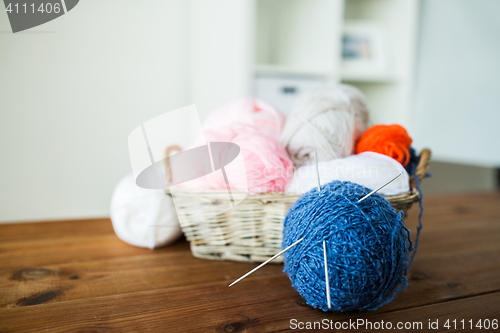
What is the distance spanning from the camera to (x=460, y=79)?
1.45 meters

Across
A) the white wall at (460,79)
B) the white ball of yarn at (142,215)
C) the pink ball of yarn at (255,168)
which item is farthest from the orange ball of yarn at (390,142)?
the white wall at (460,79)

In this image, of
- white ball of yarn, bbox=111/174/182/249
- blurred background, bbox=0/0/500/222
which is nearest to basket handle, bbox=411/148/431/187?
white ball of yarn, bbox=111/174/182/249

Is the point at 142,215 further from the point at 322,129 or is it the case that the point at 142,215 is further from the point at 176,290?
the point at 322,129

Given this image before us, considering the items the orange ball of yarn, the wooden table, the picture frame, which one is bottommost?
the wooden table

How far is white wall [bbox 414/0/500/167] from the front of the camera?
1.42 m

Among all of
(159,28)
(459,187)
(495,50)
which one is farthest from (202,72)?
(459,187)

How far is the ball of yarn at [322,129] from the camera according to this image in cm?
57

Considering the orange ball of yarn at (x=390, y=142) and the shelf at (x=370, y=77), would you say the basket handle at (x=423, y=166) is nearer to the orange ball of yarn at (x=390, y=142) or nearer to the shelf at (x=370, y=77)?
the orange ball of yarn at (x=390, y=142)

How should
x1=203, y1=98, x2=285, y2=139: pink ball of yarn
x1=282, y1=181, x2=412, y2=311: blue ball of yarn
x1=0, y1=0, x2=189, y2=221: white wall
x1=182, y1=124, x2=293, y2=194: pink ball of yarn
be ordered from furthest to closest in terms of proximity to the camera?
x1=0, y1=0, x2=189, y2=221: white wall → x1=203, y1=98, x2=285, y2=139: pink ball of yarn → x1=182, y1=124, x2=293, y2=194: pink ball of yarn → x1=282, y1=181, x2=412, y2=311: blue ball of yarn

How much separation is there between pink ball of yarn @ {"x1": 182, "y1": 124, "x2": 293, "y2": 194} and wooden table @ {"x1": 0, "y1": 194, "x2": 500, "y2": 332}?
0.13 metres

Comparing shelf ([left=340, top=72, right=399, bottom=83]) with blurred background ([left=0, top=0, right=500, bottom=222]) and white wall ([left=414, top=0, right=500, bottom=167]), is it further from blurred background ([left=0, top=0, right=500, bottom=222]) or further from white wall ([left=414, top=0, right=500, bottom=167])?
white wall ([left=414, top=0, right=500, bottom=167])

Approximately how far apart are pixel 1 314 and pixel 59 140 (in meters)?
0.87

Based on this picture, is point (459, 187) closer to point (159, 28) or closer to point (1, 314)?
point (159, 28)

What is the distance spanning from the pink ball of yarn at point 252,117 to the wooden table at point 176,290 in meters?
0.24
